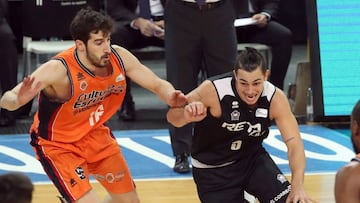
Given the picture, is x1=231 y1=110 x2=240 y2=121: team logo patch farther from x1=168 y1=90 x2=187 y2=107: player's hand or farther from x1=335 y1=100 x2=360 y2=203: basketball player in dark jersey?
x1=335 y1=100 x2=360 y2=203: basketball player in dark jersey

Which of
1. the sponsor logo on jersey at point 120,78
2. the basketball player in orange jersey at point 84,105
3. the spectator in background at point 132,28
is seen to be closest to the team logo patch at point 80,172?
the basketball player in orange jersey at point 84,105

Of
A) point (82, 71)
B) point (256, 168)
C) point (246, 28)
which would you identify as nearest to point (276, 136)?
point (246, 28)

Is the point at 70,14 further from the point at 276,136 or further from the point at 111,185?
the point at 111,185

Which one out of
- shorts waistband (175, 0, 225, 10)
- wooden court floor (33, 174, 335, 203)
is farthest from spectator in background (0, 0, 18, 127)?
shorts waistband (175, 0, 225, 10)

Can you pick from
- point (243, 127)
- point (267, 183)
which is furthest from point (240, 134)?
point (267, 183)

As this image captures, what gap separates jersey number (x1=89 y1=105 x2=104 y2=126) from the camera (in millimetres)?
5945

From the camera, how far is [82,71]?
19.1ft

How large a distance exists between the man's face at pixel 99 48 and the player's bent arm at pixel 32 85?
0.22 m

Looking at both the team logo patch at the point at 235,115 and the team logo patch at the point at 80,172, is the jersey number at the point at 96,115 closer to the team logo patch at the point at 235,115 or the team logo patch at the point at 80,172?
the team logo patch at the point at 80,172

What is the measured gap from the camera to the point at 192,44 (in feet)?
24.7

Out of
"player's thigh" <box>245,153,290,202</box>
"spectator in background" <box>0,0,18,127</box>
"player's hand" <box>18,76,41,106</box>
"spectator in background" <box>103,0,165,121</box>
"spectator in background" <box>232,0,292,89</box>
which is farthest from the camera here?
"spectator in background" <box>232,0,292,89</box>

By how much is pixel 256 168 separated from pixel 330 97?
3.20 meters

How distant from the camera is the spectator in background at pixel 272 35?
368 inches

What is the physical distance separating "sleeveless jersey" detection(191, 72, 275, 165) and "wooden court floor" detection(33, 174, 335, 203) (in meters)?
1.02
